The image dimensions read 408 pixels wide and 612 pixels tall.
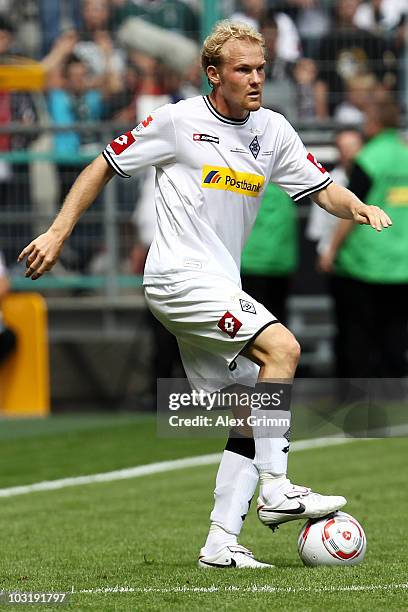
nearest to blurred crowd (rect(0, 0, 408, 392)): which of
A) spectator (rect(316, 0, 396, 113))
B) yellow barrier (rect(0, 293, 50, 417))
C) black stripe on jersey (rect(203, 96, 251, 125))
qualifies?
spectator (rect(316, 0, 396, 113))

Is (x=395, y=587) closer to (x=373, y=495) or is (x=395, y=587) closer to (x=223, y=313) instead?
(x=223, y=313)

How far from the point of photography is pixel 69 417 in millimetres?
14367

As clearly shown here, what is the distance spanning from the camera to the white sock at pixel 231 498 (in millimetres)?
6453

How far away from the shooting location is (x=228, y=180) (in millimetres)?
6414

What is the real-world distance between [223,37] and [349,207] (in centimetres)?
96

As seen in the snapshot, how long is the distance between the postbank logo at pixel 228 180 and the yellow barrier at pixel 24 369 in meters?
8.03

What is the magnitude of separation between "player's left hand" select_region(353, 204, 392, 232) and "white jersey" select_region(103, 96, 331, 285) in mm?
467

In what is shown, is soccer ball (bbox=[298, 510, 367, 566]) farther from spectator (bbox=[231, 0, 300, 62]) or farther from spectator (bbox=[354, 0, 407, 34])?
spectator (bbox=[354, 0, 407, 34])

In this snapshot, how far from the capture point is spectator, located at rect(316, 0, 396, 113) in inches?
602

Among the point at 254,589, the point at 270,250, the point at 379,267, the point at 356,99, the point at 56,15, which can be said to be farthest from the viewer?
the point at 56,15

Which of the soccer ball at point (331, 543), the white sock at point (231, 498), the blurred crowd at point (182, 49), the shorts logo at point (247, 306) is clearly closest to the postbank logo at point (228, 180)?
the shorts logo at point (247, 306)

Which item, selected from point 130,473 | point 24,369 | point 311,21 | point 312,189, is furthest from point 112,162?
point 311,21

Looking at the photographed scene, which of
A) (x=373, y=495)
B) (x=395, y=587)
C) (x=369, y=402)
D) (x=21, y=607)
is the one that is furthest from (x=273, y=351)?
(x=369, y=402)

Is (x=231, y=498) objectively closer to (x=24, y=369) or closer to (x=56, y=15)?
(x=24, y=369)
